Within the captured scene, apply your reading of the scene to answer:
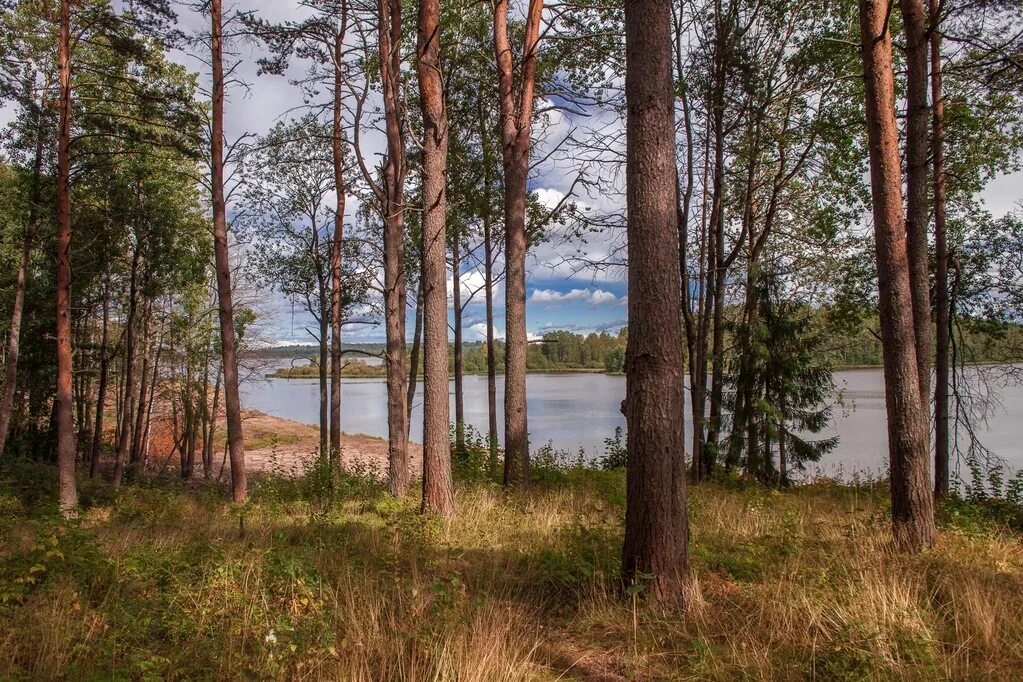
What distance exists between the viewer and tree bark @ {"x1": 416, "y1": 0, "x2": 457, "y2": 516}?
21.5 feet

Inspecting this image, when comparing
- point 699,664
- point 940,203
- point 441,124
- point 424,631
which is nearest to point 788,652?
point 699,664

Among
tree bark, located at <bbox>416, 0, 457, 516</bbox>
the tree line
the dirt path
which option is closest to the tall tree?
the tree line

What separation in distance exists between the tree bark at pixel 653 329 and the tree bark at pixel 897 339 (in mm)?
2533

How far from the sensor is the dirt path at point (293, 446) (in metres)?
21.5

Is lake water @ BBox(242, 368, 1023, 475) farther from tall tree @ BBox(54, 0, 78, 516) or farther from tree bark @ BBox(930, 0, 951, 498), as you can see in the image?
A: tall tree @ BBox(54, 0, 78, 516)

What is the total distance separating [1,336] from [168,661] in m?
17.2

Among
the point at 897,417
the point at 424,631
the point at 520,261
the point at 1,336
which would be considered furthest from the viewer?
the point at 1,336

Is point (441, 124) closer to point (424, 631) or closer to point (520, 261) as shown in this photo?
point (520, 261)

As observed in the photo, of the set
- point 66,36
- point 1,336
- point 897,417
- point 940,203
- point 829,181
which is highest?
point 66,36

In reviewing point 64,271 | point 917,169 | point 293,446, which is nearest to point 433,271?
point 917,169

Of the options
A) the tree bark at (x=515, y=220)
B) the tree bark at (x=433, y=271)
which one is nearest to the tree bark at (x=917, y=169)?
the tree bark at (x=515, y=220)

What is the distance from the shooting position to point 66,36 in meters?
9.28

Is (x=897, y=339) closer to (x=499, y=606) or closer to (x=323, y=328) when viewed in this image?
(x=499, y=606)

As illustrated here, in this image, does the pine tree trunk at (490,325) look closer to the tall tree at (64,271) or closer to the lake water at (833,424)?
the lake water at (833,424)
